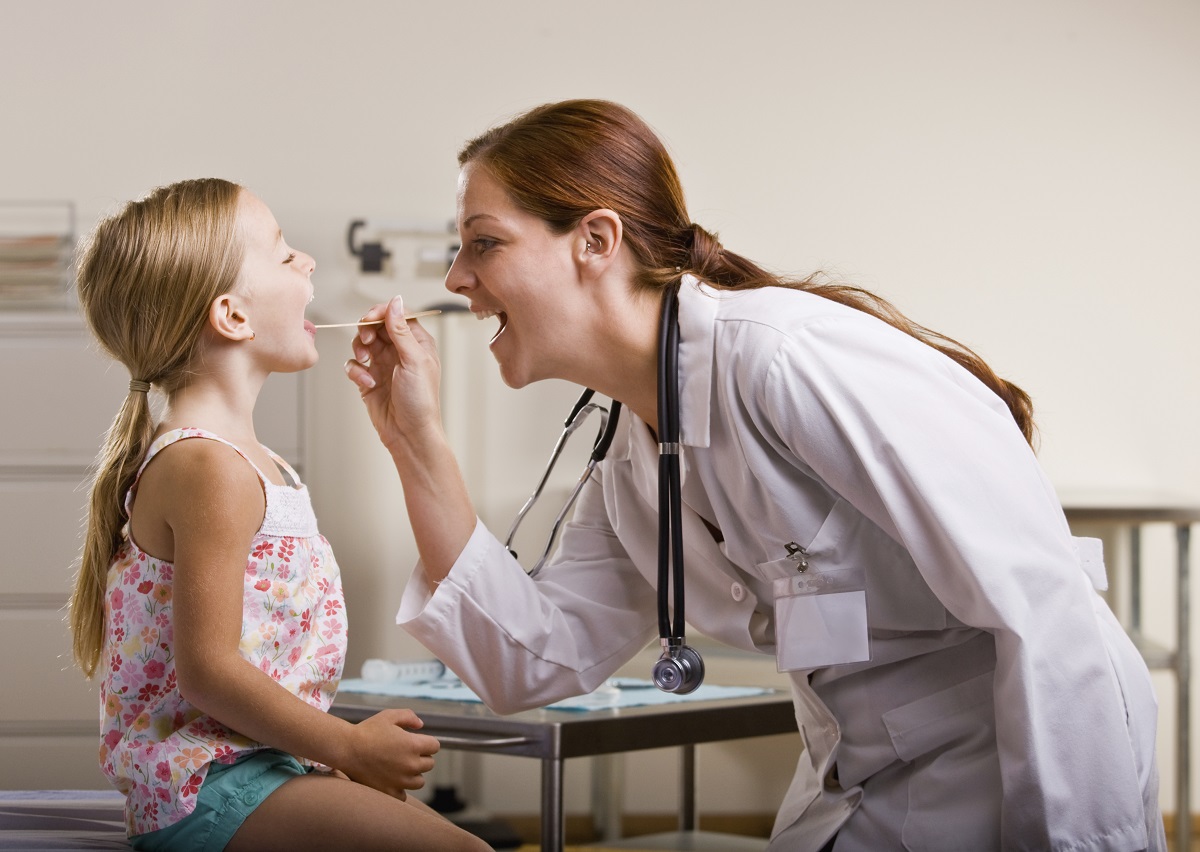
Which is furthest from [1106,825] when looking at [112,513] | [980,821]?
[112,513]

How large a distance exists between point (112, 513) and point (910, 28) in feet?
9.53

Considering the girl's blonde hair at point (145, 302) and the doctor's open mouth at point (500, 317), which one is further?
the doctor's open mouth at point (500, 317)

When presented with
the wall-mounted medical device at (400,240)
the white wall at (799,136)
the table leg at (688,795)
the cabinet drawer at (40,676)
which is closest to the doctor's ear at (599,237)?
the table leg at (688,795)

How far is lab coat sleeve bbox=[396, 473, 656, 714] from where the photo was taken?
4.56 feet

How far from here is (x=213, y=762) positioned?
1183 mm

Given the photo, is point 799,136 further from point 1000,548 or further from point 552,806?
point 1000,548

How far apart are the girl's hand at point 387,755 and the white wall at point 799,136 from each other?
219 cm

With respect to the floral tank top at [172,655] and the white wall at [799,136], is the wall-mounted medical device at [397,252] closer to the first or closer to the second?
the white wall at [799,136]

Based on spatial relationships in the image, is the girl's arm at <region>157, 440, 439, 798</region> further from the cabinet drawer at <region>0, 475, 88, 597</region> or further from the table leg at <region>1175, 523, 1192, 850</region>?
the table leg at <region>1175, 523, 1192, 850</region>

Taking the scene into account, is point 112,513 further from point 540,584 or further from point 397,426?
point 540,584

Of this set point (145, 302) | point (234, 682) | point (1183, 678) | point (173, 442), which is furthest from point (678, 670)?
point (1183, 678)

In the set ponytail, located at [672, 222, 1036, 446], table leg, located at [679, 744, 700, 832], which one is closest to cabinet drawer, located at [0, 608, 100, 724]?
table leg, located at [679, 744, 700, 832]

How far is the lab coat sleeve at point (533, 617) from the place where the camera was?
139 centimetres

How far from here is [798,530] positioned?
1221mm
